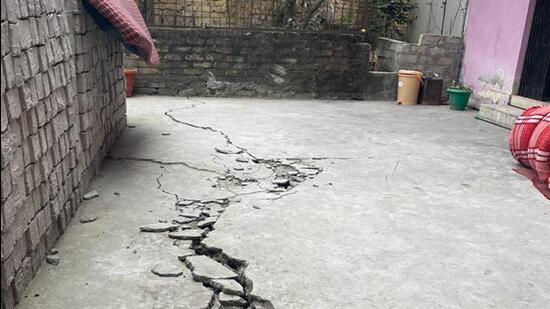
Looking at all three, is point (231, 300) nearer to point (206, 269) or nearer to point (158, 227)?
point (206, 269)

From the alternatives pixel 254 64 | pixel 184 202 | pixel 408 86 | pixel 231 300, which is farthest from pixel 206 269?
pixel 408 86

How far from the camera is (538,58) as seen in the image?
275 inches

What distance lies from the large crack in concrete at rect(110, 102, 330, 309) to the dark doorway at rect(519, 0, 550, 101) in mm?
4232

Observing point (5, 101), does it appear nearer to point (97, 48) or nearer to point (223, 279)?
point (223, 279)

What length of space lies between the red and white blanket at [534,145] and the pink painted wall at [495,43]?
9.00ft

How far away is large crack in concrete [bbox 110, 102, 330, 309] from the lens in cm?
231

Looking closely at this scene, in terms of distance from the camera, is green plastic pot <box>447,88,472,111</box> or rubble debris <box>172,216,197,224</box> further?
green plastic pot <box>447,88,472,111</box>

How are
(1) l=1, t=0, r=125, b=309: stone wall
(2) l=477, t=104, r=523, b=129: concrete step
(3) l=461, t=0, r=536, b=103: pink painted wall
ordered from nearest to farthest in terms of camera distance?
(1) l=1, t=0, r=125, b=309: stone wall → (2) l=477, t=104, r=523, b=129: concrete step → (3) l=461, t=0, r=536, b=103: pink painted wall

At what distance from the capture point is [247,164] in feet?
14.2

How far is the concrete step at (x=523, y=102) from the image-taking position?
21.7 feet

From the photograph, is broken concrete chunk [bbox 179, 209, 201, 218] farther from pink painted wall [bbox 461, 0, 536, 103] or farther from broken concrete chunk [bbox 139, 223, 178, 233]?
pink painted wall [bbox 461, 0, 536, 103]

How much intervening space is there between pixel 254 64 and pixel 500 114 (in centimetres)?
382

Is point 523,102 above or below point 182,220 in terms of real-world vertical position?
above

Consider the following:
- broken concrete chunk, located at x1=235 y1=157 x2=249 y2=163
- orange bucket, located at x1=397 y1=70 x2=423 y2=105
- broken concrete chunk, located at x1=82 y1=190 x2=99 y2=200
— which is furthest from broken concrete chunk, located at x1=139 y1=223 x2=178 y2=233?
orange bucket, located at x1=397 y1=70 x2=423 y2=105
